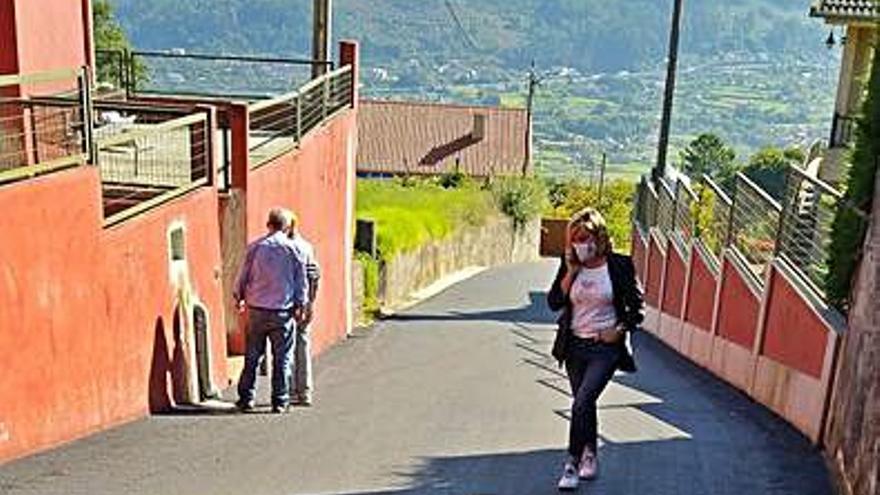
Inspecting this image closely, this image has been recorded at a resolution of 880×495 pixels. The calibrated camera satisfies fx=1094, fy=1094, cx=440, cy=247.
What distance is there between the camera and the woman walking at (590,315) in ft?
19.7

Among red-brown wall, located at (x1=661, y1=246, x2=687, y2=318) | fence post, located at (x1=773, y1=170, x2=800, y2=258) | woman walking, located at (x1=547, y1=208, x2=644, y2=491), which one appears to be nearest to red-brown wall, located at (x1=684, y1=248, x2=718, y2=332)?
red-brown wall, located at (x1=661, y1=246, x2=687, y2=318)

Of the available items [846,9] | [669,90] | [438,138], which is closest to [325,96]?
[846,9]

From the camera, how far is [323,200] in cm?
1410

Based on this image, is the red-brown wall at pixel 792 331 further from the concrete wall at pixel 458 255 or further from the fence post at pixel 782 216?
the concrete wall at pixel 458 255

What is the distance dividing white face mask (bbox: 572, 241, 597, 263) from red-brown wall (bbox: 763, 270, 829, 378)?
2490 millimetres

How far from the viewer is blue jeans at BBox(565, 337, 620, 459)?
612 cm

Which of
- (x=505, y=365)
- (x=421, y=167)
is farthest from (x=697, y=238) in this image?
(x=421, y=167)

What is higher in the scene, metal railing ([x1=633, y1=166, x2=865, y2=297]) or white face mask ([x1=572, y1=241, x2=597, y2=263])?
white face mask ([x1=572, y1=241, x2=597, y2=263])

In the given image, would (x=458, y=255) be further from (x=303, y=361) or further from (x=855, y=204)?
(x=855, y=204)

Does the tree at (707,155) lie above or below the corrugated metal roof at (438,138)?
below

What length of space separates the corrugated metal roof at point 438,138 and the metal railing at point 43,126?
40633 millimetres

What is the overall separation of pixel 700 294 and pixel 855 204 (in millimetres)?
6088

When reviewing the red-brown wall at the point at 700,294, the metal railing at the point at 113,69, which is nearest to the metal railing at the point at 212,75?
the metal railing at the point at 113,69

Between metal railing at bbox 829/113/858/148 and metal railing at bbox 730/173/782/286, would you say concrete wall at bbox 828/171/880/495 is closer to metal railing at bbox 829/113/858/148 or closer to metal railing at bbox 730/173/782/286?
metal railing at bbox 730/173/782/286
